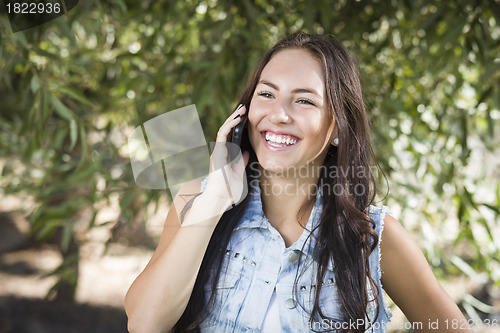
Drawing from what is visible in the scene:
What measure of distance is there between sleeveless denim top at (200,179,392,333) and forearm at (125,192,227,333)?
11cm

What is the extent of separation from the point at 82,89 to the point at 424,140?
1.88 m

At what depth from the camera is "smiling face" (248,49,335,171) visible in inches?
43.0

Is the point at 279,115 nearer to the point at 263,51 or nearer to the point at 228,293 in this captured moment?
the point at 228,293

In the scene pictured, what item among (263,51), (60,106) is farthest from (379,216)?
(60,106)

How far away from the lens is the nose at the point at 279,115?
107 cm

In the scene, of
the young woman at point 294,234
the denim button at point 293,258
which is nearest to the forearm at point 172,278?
the young woman at point 294,234

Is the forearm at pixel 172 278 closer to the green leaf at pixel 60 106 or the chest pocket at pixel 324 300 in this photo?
the chest pocket at pixel 324 300

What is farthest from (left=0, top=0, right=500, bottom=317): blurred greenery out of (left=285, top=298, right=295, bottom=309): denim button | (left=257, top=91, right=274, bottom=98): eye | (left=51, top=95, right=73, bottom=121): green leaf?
(left=285, top=298, right=295, bottom=309): denim button

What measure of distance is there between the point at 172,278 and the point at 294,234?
Answer: 33 cm

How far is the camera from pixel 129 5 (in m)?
2.08

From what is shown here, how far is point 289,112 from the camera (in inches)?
42.9

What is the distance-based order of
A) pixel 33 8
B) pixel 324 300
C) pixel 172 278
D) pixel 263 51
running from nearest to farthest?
1. pixel 172 278
2. pixel 324 300
3. pixel 33 8
4. pixel 263 51

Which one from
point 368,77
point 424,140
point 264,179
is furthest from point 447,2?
point 264,179

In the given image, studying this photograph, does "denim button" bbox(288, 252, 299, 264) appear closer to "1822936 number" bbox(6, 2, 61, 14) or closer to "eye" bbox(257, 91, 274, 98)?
"eye" bbox(257, 91, 274, 98)
